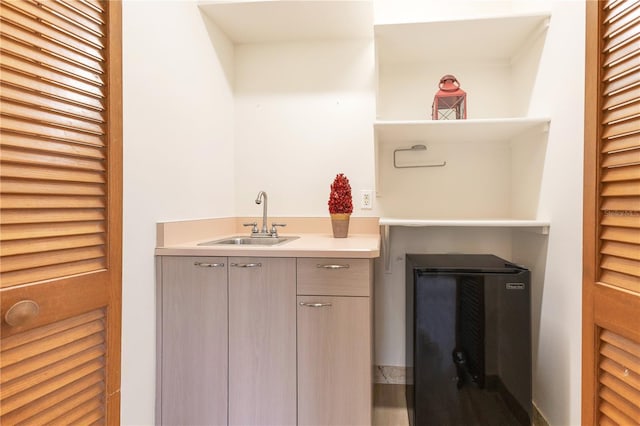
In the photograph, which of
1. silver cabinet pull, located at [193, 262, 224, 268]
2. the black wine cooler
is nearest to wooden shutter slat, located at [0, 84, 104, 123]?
silver cabinet pull, located at [193, 262, 224, 268]

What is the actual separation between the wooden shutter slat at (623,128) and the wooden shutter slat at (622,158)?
0.5 inches

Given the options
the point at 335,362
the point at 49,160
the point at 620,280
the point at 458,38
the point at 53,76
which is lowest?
the point at 335,362

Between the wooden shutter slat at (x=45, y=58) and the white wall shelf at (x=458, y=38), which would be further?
the white wall shelf at (x=458, y=38)

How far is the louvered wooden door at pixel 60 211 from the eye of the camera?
767 mm

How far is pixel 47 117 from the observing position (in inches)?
33.4

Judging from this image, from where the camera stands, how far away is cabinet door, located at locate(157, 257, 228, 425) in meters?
1.42

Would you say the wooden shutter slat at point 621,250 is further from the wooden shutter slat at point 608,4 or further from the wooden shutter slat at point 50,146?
the wooden shutter slat at point 50,146

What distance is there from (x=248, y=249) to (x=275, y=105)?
1.14 meters

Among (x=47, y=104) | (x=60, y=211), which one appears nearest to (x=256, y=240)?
(x=60, y=211)

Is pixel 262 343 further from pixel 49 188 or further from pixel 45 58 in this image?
pixel 45 58

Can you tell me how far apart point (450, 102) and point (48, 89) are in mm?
1714

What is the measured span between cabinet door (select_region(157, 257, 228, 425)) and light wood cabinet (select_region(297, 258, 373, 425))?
35cm

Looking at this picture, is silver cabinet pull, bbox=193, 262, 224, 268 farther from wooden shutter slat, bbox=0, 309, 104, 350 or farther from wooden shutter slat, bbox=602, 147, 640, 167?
wooden shutter slat, bbox=602, 147, 640, 167

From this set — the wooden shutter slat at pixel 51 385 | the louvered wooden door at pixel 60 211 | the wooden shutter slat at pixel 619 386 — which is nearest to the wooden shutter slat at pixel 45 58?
the louvered wooden door at pixel 60 211
